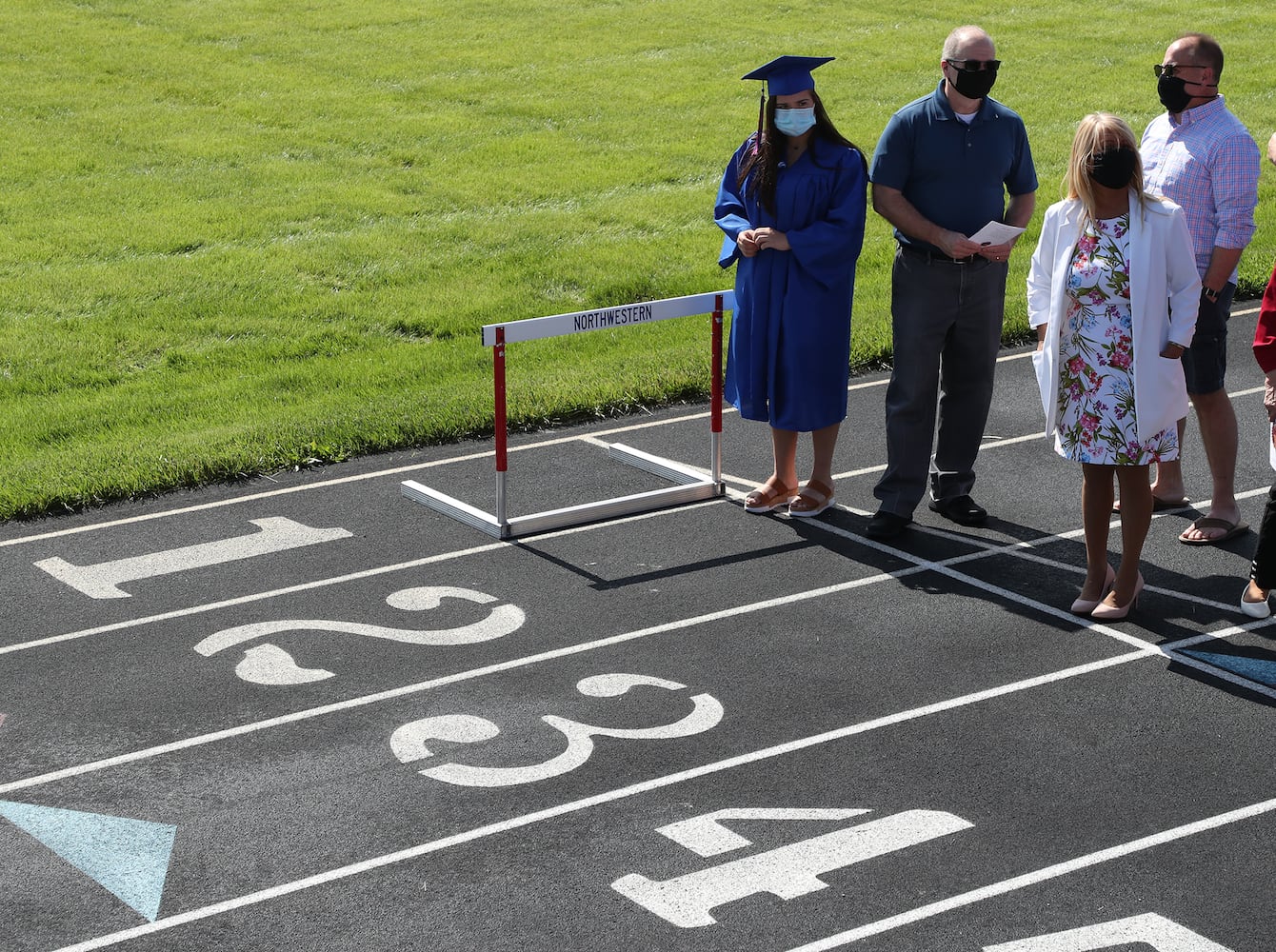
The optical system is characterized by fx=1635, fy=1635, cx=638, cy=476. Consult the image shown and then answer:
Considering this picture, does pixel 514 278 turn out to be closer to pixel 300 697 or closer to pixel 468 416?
pixel 468 416

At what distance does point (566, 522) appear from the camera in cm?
926

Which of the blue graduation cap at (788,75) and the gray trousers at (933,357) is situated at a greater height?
the blue graduation cap at (788,75)

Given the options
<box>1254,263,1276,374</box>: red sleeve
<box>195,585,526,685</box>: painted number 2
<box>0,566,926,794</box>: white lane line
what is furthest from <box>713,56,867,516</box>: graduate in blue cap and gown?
<box>1254,263,1276,374</box>: red sleeve

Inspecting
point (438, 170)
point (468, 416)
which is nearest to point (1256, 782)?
point (468, 416)

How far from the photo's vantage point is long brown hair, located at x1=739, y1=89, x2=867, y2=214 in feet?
28.5

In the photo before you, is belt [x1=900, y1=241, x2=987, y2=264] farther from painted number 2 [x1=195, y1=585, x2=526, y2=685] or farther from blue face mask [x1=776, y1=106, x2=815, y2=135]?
painted number 2 [x1=195, y1=585, x2=526, y2=685]

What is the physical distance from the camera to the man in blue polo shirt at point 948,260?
27.2 feet

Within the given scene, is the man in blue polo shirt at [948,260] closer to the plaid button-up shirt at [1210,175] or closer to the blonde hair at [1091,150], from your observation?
the plaid button-up shirt at [1210,175]

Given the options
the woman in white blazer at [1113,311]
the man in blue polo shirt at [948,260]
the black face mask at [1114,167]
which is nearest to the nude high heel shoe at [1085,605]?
the woman in white blazer at [1113,311]

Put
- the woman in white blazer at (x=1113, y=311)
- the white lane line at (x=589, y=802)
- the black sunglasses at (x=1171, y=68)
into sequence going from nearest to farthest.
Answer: the white lane line at (x=589, y=802) < the woman in white blazer at (x=1113, y=311) < the black sunglasses at (x=1171, y=68)

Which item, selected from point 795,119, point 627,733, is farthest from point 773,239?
point 627,733

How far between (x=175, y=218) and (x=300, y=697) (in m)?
11.5

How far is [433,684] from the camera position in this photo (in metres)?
7.18

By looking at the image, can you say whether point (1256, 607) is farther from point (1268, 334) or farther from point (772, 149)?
point (772, 149)
